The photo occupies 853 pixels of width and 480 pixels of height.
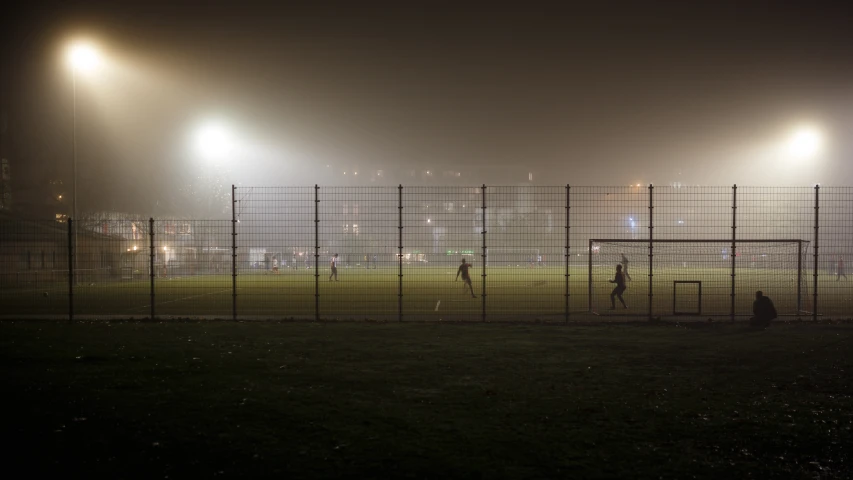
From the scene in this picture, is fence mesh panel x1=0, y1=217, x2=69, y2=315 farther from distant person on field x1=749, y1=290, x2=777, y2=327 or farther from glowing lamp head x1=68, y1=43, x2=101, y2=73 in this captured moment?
distant person on field x1=749, y1=290, x2=777, y2=327

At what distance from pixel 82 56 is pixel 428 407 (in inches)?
1255

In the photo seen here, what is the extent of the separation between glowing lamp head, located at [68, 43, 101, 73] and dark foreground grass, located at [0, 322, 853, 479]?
22.1 meters

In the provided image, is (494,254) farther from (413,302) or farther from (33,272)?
(33,272)

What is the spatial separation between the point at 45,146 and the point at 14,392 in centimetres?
5471

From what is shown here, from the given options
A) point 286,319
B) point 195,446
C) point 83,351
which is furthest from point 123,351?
point 195,446

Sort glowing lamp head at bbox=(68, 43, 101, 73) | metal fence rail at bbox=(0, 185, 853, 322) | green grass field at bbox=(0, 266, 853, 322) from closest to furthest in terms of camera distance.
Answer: metal fence rail at bbox=(0, 185, 853, 322) < green grass field at bbox=(0, 266, 853, 322) < glowing lamp head at bbox=(68, 43, 101, 73)

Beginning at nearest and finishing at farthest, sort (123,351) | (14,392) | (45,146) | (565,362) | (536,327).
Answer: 1. (14,392)
2. (565,362)
3. (123,351)
4. (536,327)
5. (45,146)

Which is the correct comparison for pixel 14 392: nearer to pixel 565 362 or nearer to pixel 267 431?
pixel 267 431

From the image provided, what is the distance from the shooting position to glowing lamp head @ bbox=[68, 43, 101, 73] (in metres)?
32.2

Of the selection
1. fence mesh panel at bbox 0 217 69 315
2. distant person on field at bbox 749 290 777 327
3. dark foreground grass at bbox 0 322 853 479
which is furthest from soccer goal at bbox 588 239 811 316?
fence mesh panel at bbox 0 217 69 315

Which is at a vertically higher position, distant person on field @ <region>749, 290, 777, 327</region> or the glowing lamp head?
the glowing lamp head

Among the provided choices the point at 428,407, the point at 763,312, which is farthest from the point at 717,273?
the point at 428,407

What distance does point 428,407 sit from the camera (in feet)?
28.4

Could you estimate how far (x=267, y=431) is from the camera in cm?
749
